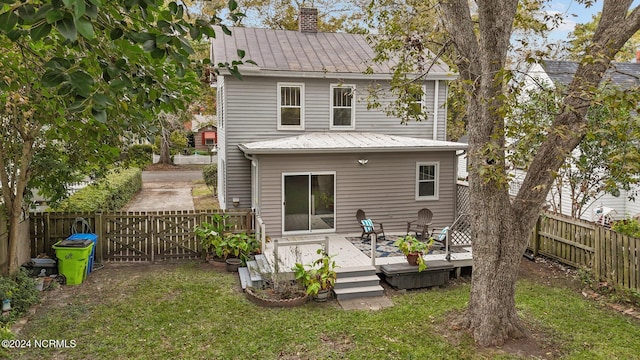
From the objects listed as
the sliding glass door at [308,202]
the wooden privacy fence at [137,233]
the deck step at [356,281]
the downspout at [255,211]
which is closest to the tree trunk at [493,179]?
the deck step at [356,281]

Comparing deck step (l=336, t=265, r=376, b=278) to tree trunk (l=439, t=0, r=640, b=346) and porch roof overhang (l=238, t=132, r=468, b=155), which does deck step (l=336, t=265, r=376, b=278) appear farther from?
porch roof overhang (l=238, t=132, r=468, b=155)

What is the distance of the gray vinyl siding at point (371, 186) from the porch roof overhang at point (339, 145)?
1.37ft

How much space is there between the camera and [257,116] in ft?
43.1

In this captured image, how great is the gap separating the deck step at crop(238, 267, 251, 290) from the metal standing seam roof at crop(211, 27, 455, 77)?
6116mm

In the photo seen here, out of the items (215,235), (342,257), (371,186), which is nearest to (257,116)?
(371,186)

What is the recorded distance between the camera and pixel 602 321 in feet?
24.1

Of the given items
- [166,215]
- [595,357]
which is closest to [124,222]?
[166,215]

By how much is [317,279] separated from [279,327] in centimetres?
162

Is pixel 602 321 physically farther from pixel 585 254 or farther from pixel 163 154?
pixel 163 154

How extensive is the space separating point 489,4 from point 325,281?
18.1 feet

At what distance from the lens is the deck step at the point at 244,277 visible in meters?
8.87

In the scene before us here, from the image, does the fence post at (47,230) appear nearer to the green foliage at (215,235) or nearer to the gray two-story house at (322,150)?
the green foliage at (215,235)

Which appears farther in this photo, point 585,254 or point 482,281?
point 585,254

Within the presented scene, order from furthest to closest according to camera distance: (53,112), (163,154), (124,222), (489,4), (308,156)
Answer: (163,154) → (308,156) → (124,222) → (489,4) → (53,112)
